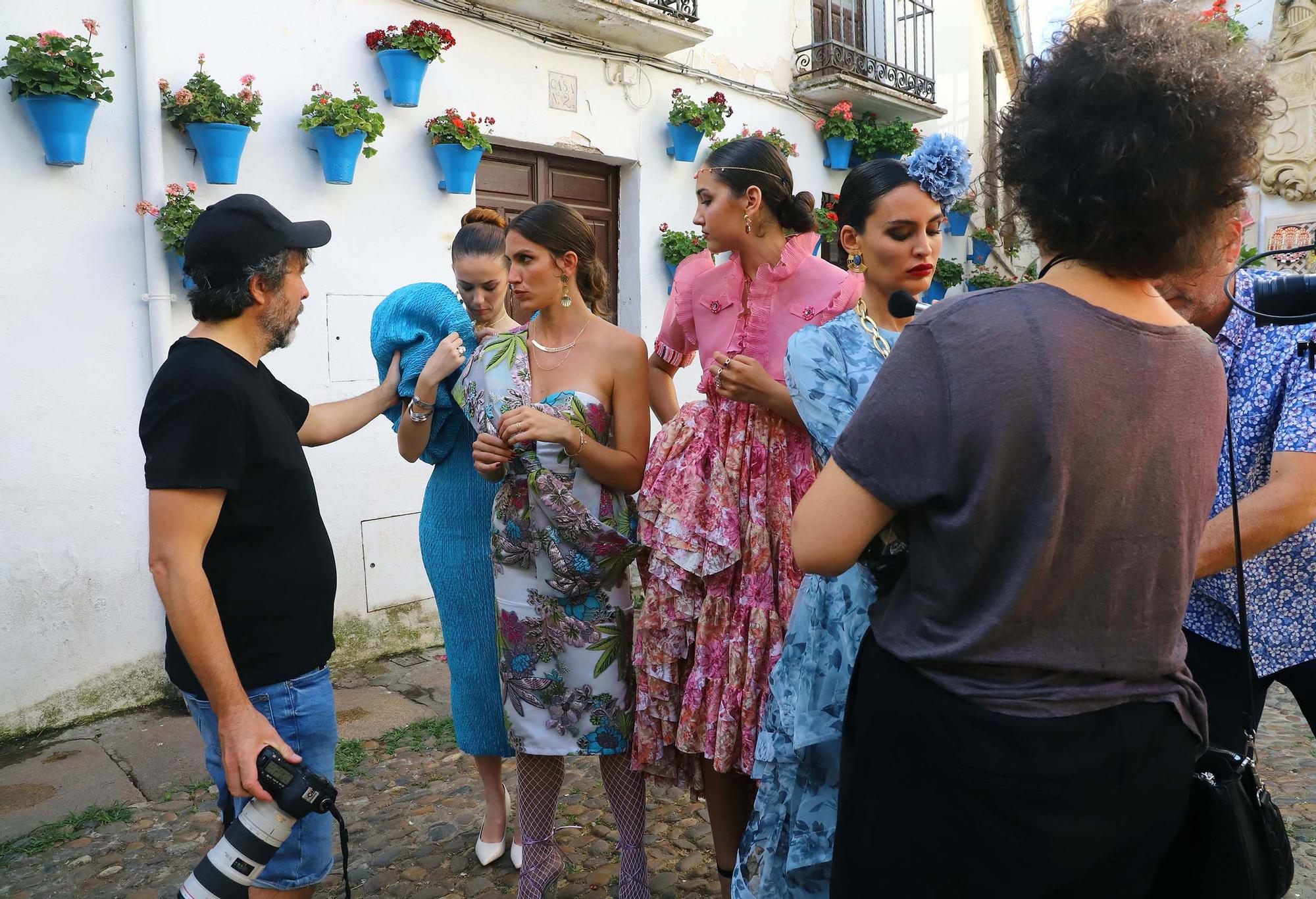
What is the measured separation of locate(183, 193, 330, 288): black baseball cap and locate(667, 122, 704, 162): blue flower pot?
494cm

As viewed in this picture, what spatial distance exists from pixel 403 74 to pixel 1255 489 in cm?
449

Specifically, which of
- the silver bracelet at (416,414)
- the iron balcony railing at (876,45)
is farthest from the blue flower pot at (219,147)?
the iron balcony railing at (876,45)

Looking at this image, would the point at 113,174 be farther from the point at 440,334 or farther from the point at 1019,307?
the point at 1019,307

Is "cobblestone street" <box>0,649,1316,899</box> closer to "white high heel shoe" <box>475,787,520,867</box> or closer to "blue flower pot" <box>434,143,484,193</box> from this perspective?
"white high heel shoe" <box>475,787,520,867</box>

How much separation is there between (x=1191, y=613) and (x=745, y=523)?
1.04 m

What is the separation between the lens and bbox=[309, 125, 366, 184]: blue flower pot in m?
4.88

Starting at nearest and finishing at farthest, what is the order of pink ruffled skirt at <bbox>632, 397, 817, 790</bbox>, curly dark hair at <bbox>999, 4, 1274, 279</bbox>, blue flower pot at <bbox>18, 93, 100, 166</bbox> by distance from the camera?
curly dark hair at <bbox>999, 4, 1274, 279</bbox>, pink ruffled skirt at <bbox>632, 397, 817, 790</bbox>, blue flower pot at <bbox>18, 93, 100, 166</bbox>

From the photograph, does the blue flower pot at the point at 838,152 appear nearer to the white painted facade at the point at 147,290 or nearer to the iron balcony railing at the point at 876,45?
the iron balcony railing at the point at 876,45

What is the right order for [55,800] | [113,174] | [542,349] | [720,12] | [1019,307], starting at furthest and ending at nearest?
[720,12] → [113,174] → [55,800] → [542,349] → [1019,307]

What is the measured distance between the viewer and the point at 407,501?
5527mm

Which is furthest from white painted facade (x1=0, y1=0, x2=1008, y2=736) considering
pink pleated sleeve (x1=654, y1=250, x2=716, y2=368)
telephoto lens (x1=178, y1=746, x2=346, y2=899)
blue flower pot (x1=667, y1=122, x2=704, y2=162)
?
telephoto lens (x1=178, y1=746, x2=346, y2=899)

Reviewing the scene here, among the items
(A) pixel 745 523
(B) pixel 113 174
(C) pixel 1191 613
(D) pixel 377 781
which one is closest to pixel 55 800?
(D) pixel 377 781

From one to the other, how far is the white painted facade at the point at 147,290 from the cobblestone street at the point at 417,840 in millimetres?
1098

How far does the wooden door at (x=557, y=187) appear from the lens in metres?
5.98
